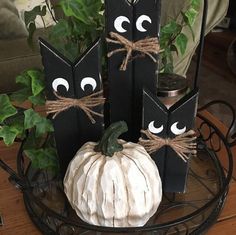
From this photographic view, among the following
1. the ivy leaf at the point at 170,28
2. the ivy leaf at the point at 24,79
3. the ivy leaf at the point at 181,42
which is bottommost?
the ivy leaf at the point at 24,79

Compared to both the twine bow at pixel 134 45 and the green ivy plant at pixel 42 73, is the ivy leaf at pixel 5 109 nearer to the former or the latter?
the green ivy plant at pixel 42 73

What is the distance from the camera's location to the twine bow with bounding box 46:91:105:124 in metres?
0.61

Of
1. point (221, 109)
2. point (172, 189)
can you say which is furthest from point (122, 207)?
point (221, 109)

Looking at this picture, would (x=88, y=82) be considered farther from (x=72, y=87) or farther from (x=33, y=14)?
(x=33, y=14)

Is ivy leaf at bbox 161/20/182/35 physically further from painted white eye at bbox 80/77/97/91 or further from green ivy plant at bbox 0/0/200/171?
painted white eye at bbox 80/77/97/91

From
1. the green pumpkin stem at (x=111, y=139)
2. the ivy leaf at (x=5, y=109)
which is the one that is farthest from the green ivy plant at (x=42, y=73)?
the green pumpkin stem at (x=111, y=139)

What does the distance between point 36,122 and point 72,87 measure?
0.27ft

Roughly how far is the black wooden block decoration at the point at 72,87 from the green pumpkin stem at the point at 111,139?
2.8 inches

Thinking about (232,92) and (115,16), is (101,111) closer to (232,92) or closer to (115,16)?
→ (115,16)

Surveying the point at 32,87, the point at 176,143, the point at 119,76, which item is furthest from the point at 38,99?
the point at 176,143

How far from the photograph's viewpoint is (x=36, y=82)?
1.99ft

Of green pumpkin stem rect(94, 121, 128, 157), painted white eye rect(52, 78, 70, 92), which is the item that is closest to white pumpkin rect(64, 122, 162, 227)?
green pumpkin stem rect(94, 121, 128, 157)

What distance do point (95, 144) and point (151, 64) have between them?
6.3 inches

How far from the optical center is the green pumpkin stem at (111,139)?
0.57 m
